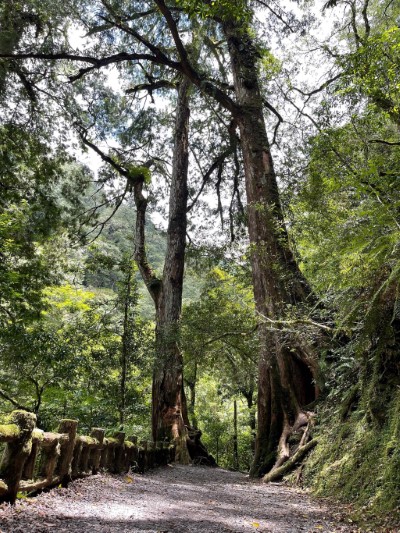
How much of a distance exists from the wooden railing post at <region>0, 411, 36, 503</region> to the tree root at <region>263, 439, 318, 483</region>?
4335mm

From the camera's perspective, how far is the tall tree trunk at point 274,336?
22.6 ft

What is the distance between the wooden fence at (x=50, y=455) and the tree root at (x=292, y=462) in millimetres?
2179

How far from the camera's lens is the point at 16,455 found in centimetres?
273

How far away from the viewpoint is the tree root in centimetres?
589

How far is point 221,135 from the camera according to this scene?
46.9 feet

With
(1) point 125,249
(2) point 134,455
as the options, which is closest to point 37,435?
(2) point 134,455

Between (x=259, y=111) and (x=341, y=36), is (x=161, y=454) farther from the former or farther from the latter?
(x=341, y=36)

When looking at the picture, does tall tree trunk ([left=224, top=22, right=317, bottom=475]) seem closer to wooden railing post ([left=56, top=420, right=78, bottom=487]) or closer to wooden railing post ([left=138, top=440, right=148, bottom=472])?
wooden railing post ([left=138, top=440, right=148, bottom=472])

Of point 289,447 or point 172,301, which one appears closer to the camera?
point 289,447

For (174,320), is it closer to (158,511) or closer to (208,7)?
(158,511)

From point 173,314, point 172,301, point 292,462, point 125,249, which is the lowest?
point 292,462

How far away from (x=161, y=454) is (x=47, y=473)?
17.2 ft

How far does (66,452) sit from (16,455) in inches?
40.1

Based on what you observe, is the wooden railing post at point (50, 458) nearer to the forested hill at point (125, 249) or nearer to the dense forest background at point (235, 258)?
the dense forest background at point (235, 258)
